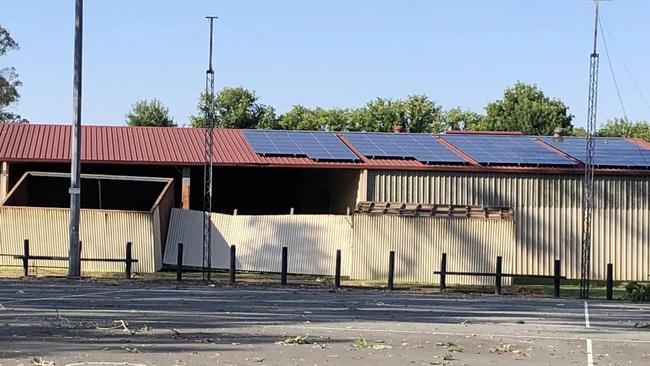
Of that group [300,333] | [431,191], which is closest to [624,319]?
[300,333]

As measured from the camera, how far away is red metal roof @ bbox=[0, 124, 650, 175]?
39062 millimetres

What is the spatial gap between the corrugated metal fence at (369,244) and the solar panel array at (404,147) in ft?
18.9

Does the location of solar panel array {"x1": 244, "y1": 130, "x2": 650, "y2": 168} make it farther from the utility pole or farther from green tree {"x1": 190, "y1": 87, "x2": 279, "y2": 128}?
green tree {"x1": 190, "y1": 87, "x2": 279, "y2": 128}

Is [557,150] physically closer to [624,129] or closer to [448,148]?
[448,148]

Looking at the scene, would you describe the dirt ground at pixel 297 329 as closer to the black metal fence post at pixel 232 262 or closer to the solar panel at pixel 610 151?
the black metal fence post at pixel 232 262

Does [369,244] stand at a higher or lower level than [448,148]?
lower

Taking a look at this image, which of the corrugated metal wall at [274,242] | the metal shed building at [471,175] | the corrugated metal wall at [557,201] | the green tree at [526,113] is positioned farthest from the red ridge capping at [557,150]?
the green tree at [526,113]

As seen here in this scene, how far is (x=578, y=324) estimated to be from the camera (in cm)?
1925

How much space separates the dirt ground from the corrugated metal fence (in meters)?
8.34

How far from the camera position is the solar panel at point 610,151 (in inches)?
1571

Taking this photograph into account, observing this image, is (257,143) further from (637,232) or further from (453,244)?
(637,232)

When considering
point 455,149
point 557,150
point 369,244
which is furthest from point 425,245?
point 557,150

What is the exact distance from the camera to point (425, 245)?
33.9m

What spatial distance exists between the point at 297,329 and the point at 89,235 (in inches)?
723
